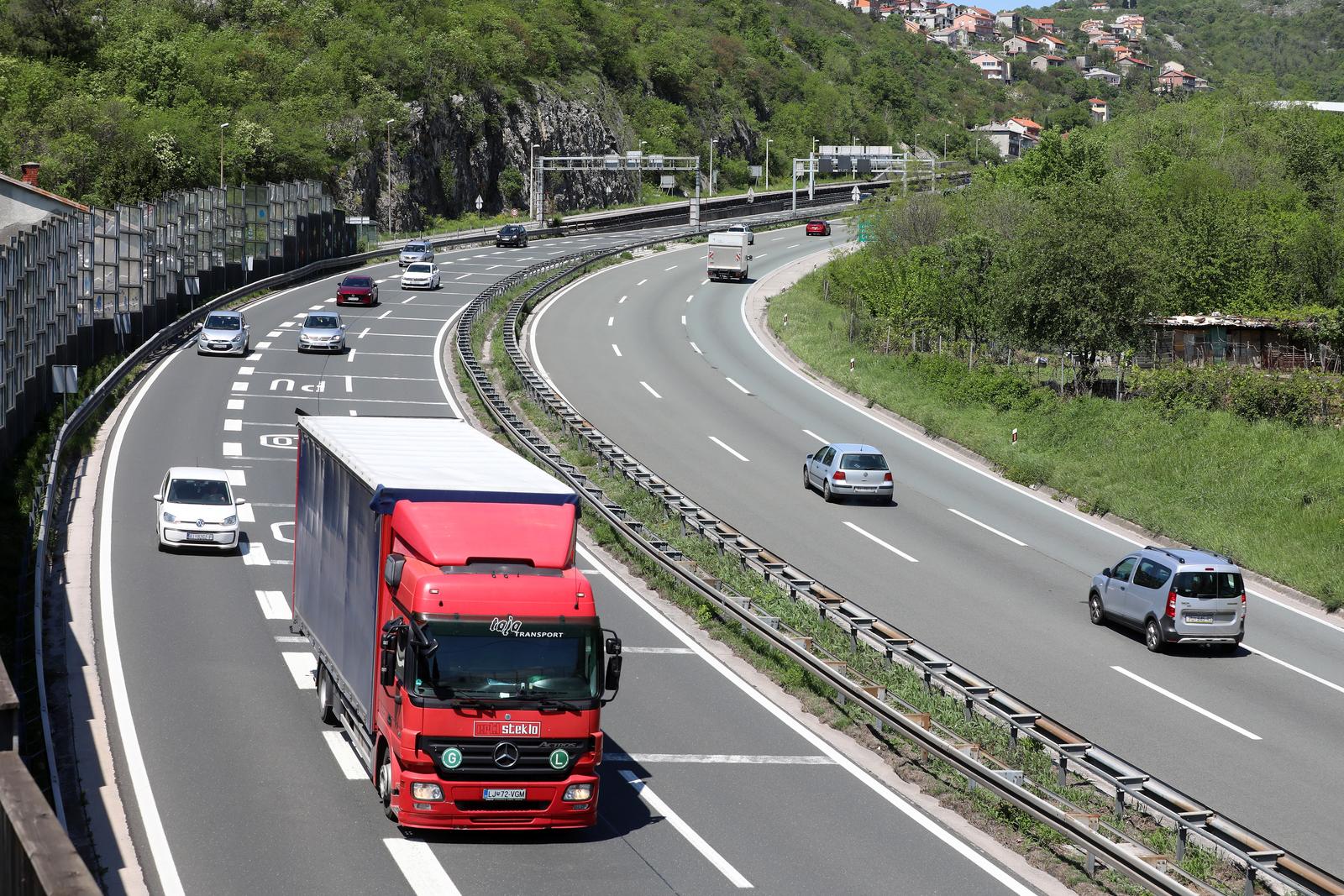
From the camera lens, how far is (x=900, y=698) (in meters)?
20.8

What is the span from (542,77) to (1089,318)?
112518mm

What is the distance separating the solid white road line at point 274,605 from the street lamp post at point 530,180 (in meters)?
110

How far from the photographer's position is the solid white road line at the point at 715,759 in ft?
61.1

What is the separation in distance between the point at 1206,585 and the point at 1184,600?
50 cm

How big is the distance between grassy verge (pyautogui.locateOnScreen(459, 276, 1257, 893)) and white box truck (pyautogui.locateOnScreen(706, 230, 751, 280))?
5267 centimetres

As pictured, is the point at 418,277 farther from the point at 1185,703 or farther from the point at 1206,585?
the point at 1185,703

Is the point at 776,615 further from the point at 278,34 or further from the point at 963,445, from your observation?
the point at 278,34

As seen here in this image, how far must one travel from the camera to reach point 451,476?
54.7 ft

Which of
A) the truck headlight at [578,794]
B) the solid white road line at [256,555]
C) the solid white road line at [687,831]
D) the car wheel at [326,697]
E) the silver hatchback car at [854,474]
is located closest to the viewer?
the solid white road line at [687,831]

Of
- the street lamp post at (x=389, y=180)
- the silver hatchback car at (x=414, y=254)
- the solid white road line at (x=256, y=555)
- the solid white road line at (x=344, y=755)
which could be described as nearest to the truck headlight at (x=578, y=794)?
the solid white road line at (x=344, y=755)

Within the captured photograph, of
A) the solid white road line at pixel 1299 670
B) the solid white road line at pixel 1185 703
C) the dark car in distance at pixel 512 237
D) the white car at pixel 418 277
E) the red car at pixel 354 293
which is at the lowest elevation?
the solid white road line at pixel 1299 670

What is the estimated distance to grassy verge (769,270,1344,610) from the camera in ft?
119

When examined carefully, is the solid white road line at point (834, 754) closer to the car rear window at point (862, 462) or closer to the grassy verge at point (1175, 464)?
the car rear window at point (862, 462)

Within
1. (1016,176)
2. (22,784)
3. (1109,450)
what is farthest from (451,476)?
(1016,176)
